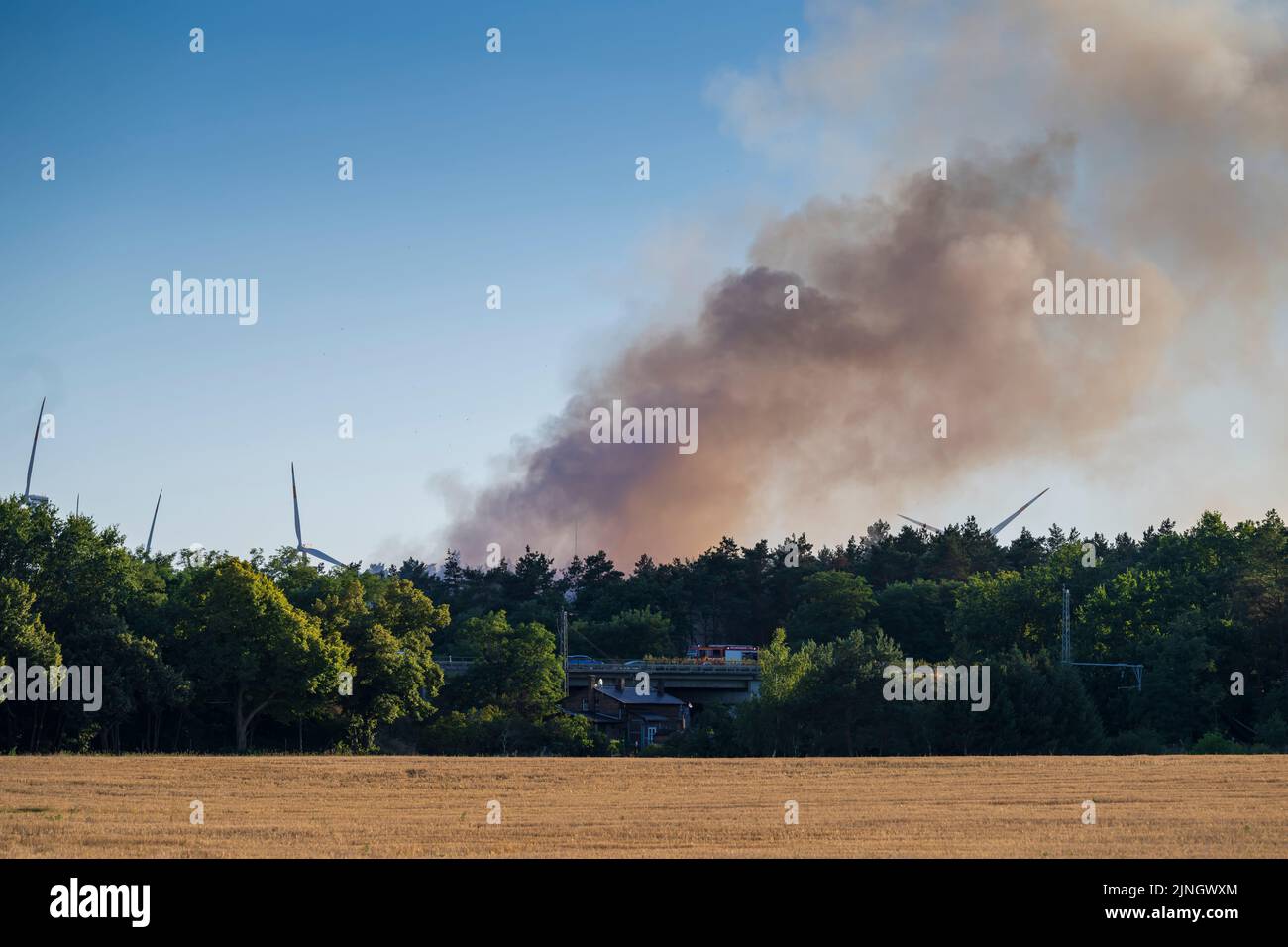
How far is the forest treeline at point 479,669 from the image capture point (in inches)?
2869

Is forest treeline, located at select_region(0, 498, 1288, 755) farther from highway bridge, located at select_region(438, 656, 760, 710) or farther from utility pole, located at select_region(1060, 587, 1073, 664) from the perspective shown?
highway bridge, located at select_region(438, 656, 760, 710)

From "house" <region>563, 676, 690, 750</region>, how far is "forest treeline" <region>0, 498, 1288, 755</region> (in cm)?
2073

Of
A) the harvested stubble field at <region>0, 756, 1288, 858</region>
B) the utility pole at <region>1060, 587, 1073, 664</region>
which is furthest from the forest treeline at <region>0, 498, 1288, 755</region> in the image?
the harvested stubble field at <region>0, 756, 1288, 858</region>

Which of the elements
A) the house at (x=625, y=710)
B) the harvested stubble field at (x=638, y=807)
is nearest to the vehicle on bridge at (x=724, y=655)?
the house at (x=625, y=710)

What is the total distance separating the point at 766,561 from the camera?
157500 mm

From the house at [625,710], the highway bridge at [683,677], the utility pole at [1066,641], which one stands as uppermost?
the utility pole at [1066,641]

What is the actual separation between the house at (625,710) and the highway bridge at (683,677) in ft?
1.96

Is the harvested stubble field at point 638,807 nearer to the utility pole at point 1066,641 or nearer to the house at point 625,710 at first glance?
the utility pole at point 1066,641
